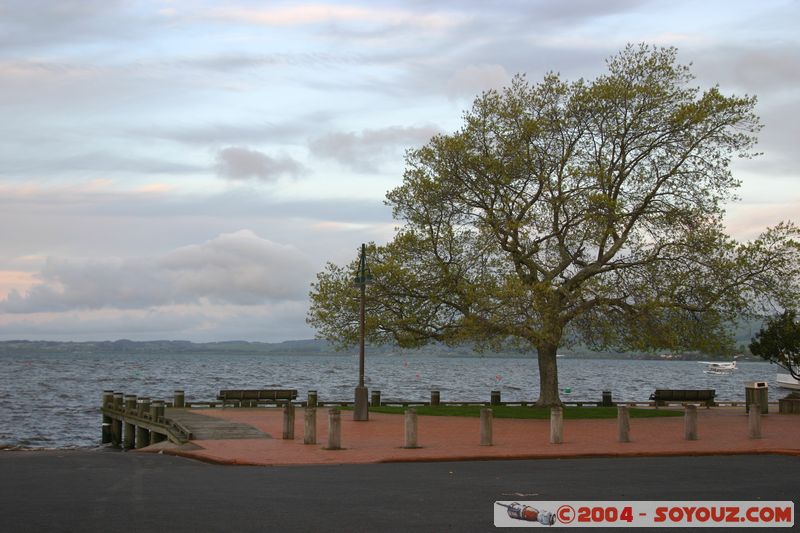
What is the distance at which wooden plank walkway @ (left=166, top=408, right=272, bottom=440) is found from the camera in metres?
25.1

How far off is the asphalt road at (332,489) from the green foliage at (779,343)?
2239 centimetres

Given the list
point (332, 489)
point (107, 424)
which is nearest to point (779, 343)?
point (107, 424)

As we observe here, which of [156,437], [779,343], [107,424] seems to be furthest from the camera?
[779,343]

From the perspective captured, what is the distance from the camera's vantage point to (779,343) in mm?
42562

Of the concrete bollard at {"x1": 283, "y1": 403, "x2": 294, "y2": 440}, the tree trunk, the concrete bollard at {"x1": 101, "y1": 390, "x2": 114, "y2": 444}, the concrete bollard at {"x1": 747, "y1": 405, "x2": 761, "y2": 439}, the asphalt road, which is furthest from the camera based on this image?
the concrete bollard at {"x1": 101, "y1": 390, "x2": 114, "y2": 444}

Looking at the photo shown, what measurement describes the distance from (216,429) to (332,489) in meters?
12.0

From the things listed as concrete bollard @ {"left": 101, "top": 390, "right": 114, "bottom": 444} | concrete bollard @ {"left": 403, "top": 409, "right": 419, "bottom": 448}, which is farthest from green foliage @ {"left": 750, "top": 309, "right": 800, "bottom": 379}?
concrete bollard @ {"left": 101, "top": 390, "right": 114, "bottom": 444}

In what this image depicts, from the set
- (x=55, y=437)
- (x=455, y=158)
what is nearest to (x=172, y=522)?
(x=455, y=158)

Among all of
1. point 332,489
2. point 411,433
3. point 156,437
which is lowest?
point 156,437

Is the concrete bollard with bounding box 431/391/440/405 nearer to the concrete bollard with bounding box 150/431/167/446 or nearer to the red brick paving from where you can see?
the red brick paving

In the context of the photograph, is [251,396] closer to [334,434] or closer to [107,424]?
[107,424]

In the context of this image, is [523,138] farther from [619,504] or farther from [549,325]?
[619,504]

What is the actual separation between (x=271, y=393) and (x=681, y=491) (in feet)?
90.6

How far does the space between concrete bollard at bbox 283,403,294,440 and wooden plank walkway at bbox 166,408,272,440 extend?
0.68m
